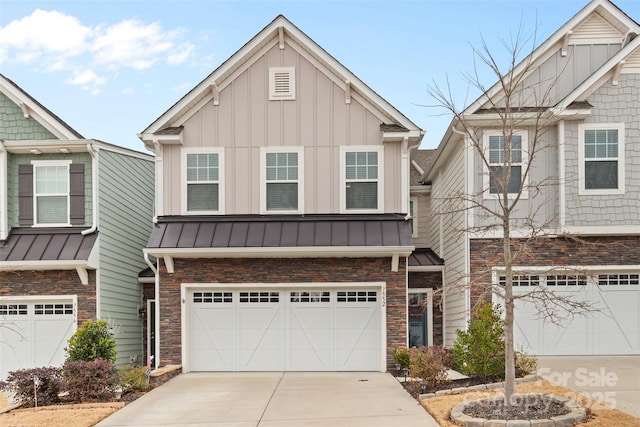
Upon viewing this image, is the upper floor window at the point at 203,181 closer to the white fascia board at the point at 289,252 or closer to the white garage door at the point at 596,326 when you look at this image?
the white fascia board at the point at 289,252

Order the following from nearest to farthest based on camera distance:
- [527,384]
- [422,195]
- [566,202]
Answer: [527,384] < [566,202] < [422,195]

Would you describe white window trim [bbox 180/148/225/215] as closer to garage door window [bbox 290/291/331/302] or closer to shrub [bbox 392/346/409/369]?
garage door window [bbox 290/291/331/302]

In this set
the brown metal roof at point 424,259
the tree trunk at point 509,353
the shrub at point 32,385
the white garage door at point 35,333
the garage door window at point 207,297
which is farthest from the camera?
the brown metal roof at point 424,259

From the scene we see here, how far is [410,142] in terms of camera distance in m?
16.2

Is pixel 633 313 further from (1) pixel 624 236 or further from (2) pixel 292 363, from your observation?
(2) pixel 292 363

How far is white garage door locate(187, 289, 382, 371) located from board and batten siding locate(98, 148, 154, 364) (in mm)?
2361

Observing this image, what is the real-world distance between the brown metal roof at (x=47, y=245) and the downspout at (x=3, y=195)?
0.18m

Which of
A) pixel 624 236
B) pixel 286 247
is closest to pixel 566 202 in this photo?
pixel 624 236

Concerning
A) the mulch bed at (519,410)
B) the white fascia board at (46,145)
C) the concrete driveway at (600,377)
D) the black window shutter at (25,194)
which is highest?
the white fascia board at (46,145)

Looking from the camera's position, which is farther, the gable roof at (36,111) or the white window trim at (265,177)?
the gable roof at (36,111)

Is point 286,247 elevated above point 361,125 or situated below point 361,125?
below

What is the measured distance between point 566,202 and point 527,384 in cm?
508

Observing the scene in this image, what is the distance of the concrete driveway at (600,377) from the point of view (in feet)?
33.4

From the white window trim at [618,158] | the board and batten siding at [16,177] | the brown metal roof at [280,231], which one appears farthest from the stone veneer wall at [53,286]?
the white window trim at [618,158]
